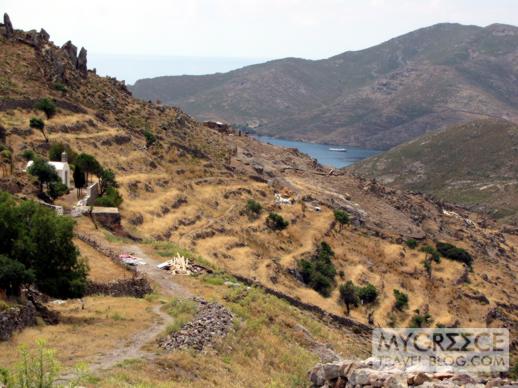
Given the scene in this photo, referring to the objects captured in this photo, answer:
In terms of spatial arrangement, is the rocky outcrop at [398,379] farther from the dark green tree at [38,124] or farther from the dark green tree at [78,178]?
the dark green tree at [38,124]

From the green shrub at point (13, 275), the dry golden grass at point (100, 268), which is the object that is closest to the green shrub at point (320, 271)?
the dry golden grass at point (100, 268)

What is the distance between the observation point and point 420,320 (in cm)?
4500

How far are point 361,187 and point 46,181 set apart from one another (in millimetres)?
49275

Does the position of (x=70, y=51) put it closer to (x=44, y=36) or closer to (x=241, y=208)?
(x=44, y=36)

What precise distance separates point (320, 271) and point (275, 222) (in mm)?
6946

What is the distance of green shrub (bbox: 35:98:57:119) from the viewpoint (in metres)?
56.0

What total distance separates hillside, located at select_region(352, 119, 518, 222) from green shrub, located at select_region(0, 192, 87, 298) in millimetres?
123370

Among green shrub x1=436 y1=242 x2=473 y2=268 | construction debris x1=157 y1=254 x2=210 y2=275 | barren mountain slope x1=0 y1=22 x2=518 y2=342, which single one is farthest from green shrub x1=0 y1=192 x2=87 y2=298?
green shrub x1=436 y1=242 x2=473 y2=268

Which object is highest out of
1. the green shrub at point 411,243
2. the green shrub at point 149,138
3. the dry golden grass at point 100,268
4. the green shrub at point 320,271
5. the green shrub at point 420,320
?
the green shrub at point 149,138

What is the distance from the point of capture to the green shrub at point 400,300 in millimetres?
46894

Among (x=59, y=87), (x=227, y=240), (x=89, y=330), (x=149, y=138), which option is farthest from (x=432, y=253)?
(x=89, y=330)

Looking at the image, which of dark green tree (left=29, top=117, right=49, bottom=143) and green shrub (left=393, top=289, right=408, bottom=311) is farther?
dark green tree (left=29, top=117, right=49, bottom=143)

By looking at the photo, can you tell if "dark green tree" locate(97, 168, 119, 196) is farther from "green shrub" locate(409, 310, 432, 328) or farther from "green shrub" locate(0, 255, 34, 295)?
"green shrub" locate(0, 255, 34, 295)

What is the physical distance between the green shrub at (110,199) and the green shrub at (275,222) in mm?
13186
